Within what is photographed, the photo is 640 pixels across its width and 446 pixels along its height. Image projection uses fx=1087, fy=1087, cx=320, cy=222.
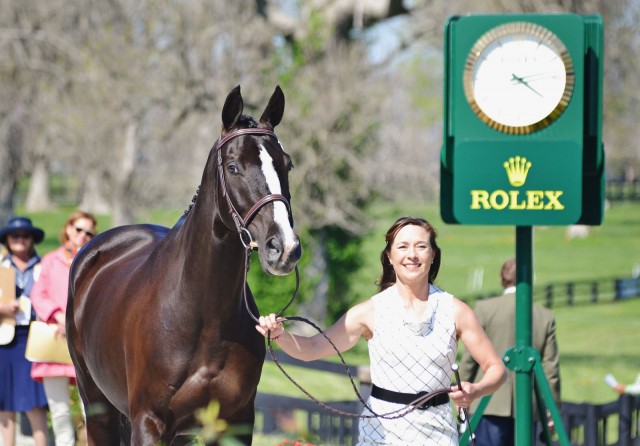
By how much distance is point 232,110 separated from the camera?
14.9 feet

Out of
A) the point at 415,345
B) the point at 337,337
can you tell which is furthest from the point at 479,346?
the point at 337,337

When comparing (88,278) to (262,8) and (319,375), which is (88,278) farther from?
(262,8)

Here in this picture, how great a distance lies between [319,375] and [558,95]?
14.9 metres

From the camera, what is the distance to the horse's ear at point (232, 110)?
450cm

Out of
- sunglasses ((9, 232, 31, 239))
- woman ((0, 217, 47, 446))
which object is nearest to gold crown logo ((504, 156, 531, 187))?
woman ((0, 217, 47, 446))

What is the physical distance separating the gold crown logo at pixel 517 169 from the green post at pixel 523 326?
0.27 m

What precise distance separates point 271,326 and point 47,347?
3.29m

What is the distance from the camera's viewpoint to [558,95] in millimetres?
4590

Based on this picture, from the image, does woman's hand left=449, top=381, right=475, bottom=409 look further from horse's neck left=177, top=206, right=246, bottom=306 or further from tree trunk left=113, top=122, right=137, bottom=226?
tree trunk left=113, top=122, right=137, bottom=226

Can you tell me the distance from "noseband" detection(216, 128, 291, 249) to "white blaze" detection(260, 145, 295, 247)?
3 cm

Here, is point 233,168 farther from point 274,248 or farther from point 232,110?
A: point 274,248

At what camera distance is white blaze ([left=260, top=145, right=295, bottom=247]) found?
13.3 ft

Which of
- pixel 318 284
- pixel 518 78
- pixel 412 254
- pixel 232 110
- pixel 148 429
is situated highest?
pixel 518 78

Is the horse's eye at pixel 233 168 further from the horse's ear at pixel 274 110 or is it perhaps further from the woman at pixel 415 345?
the woman at pixel 415 345
